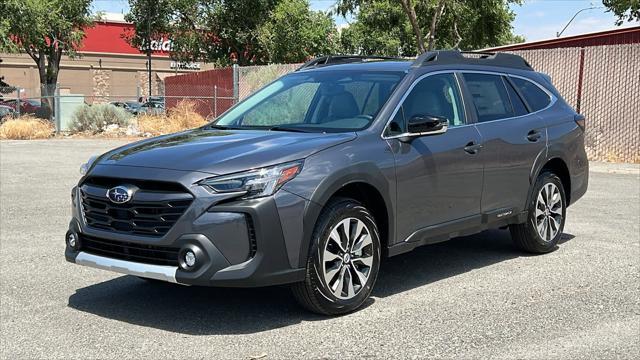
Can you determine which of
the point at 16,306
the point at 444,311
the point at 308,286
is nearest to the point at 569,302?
the point at 444,311

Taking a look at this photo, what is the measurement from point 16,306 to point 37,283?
0.65 metres

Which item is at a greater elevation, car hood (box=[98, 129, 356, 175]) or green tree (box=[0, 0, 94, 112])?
green tree (box=[0, 0, 94, 112])

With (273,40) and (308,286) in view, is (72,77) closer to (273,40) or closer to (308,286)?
(273,40)

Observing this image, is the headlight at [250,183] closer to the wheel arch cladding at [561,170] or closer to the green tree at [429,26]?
the wheel arch cladding at [561,170]

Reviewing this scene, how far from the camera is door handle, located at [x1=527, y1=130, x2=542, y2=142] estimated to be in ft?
22.2

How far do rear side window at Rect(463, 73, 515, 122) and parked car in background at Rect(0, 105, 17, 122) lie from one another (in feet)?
77.8

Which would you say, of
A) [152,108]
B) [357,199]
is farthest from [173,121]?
[357,199]

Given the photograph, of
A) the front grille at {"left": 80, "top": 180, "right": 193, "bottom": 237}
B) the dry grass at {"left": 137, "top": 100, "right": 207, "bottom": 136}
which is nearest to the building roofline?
the dry grass at {"left": 137, "top": 100, "right": 207, "bottom": 136}

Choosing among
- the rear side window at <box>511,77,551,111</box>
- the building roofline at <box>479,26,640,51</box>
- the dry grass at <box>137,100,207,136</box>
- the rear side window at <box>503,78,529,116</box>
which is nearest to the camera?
the rear side window at <box>503,78,529,116</box>

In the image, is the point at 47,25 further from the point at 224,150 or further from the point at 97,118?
the point at 224,150

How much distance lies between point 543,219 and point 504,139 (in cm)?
109

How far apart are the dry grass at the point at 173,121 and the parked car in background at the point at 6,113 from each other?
5.39 meters

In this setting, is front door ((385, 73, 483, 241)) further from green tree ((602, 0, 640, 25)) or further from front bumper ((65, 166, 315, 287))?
green tree ((602, 0, 640, 25))

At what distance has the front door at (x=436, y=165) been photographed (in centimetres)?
549
